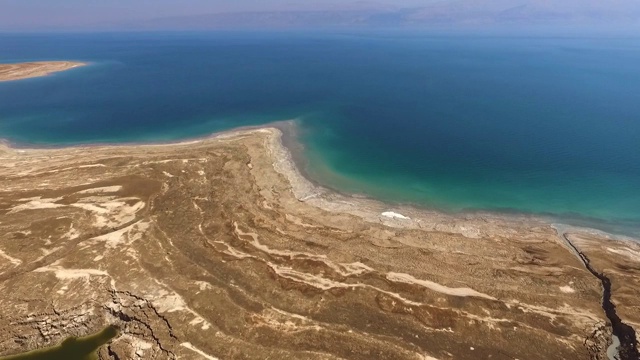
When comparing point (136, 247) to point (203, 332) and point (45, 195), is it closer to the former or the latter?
point (203, 332)

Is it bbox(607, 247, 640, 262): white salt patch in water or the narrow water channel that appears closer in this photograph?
the narrow water channel

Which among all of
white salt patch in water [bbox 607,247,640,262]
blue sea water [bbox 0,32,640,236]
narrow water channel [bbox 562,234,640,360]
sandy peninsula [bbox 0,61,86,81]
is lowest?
narrow water channel [bbox 562,234,640,360]

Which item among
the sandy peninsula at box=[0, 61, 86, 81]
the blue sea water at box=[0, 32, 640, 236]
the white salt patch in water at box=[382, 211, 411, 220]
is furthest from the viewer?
the sandy peninsula at box=[0, 61, 86, 81]

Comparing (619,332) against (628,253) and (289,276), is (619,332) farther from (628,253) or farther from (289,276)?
(289,276)

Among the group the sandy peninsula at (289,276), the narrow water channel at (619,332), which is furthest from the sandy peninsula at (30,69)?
the narrow water channel at (619,332)

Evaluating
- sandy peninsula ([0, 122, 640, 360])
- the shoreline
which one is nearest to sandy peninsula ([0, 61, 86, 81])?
sandy peninsula ([0, 122, 640, 360])

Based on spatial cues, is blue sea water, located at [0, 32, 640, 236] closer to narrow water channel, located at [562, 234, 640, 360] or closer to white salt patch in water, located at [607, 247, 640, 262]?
white salt patch in water, located at [607, 247, 640, 262]
